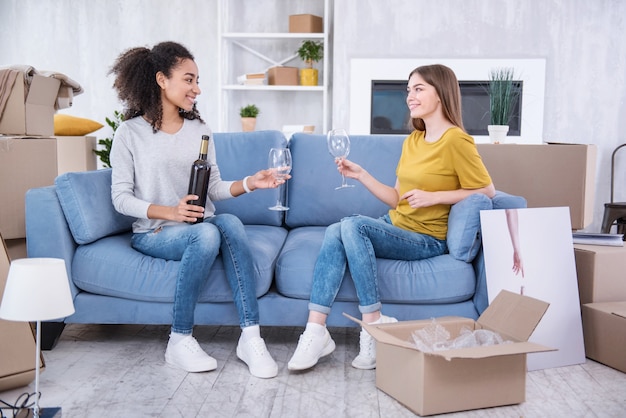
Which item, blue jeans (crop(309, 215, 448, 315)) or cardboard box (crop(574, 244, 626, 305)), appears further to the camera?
cardboard box (crop(574, 244, 626, 305))

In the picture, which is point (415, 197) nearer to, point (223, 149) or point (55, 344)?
point (223, 149)

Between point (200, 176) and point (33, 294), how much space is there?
869 millimetres

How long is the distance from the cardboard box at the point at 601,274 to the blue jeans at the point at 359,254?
2.09ft

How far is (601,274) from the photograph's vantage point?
246 centimetres

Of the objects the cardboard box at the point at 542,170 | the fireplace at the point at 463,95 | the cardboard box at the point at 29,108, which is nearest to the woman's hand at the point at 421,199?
the cardboard box at the point at 542,170

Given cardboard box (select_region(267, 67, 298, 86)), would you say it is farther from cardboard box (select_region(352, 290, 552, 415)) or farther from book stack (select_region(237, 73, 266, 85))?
cardboard box (select_region(352, 290, 552, 415))

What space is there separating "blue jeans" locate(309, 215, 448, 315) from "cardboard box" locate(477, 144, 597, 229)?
1.05 meters

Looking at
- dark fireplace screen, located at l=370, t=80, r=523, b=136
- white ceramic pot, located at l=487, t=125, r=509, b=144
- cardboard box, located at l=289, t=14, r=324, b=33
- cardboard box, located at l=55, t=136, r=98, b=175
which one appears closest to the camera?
white ceramic pot, located at l=487, t=125, r=509, b=144

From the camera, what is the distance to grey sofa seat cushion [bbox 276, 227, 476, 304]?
2312 mm

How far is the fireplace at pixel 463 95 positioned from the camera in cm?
500

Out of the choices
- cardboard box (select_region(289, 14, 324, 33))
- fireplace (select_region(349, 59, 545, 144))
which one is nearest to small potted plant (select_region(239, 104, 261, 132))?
cardboard box (select_region(289, 14, 324, 33))

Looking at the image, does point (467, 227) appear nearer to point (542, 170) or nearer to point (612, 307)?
point (612, 307)

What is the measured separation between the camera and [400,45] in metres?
5.05

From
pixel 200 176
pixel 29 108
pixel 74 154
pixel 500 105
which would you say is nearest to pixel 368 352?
pixel 200 176
